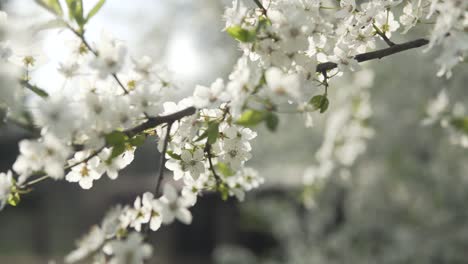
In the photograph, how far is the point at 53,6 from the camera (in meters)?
0.81

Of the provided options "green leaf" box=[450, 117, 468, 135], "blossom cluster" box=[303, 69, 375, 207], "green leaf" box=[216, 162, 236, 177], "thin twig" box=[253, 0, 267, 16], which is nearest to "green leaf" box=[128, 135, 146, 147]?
"green leaf" box=[216, 162, 236, 177]

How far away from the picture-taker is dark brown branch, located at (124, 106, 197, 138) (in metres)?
0.80

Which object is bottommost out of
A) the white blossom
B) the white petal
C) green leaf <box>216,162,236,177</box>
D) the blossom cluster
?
the white petal

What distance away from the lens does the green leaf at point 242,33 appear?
2.63ft

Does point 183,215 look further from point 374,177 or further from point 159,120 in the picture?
point 374,177

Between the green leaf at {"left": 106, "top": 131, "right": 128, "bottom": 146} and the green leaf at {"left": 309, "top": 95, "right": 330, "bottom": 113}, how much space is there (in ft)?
1.09

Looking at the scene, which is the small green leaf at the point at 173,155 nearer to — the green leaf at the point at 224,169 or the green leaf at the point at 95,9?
the green leaf at the point at 224,169

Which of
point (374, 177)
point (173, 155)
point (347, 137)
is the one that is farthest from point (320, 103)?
point (374, 177)

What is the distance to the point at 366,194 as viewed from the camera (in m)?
3.98

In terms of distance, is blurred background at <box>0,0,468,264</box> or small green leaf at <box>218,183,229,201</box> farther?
blurred background at <box>0,0,468,264</box>

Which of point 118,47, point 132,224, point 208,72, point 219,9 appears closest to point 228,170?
point 132,224

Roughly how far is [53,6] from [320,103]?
1.47ft

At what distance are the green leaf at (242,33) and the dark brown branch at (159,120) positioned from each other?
0.42 ft

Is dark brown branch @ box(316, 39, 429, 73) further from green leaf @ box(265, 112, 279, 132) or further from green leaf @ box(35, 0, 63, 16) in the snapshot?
green leaf @ box(35, 0, 63, 16)
